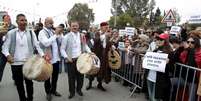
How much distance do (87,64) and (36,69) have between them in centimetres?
145

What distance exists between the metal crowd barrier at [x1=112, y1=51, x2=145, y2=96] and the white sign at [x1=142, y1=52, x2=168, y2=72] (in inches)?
64.8

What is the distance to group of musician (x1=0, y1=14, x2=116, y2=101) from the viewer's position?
8008mm

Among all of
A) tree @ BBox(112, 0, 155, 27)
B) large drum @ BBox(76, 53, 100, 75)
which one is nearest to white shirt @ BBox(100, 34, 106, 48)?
large drum @ BBox(76, 53, 100, 75)

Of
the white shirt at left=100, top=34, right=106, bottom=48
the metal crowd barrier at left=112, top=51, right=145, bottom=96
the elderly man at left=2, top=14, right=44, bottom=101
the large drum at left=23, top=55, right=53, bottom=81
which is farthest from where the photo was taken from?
the white shirt at left=100, top=34, right=106, bottom=48

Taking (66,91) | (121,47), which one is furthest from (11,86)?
(121,47)

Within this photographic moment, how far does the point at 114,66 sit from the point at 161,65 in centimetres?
320

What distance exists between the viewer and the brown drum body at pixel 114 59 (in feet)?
35.0

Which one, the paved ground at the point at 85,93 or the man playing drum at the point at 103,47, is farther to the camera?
the man playing drum at the point at 103,47

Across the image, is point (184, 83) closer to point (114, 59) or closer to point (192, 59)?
point (192, 59)

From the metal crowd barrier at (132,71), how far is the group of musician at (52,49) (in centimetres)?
66

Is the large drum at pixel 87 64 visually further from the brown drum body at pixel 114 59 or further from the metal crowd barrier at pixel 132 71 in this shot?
the brown drum body at pixel 114 59

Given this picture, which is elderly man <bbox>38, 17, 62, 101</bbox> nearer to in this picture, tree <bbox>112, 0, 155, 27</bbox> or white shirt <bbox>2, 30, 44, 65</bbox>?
white shirt <bbox>2, 30, 44, 65</bbox>

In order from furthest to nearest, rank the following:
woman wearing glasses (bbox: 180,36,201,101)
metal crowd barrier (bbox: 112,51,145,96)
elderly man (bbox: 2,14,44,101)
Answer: metal crowd barrier (bbox: 112,51,145,96) → elderly man (bbox: 2,14,44,101) → woman wearing glasses (bbox: 180,36,201,101)

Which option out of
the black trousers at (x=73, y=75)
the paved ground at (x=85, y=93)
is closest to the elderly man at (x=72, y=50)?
the black trousers at (x=73, y=75)
